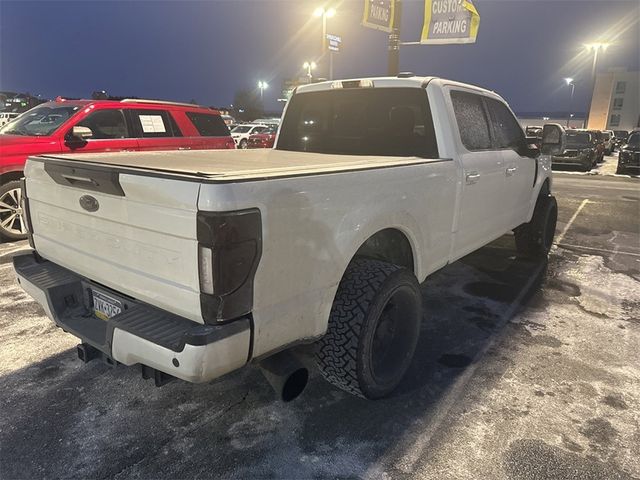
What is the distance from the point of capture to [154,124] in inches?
309

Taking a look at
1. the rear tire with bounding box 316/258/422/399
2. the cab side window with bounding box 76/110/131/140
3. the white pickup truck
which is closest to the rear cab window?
the cab side window with bounding box 76/110/131/140

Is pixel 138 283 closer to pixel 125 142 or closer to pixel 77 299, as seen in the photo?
pixel 77 299

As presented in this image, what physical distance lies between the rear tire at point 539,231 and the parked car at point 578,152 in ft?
47.3

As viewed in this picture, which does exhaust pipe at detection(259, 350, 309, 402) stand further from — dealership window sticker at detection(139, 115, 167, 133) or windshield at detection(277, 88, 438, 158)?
dealership window sticker at detection(139, 115, 167, 133)

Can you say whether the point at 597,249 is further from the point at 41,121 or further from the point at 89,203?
the point at 41,121

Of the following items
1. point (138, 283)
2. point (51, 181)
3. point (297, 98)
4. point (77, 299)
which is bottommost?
point (77, 299)

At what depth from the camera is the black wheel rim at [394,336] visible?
297 cm

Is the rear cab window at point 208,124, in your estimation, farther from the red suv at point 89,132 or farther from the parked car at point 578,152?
the parked car at point 578,152

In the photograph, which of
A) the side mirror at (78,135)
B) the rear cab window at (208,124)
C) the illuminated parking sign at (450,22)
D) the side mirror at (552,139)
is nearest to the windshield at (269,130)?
the illuminated parking sign at (450,22)

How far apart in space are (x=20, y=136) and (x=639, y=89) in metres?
90.5

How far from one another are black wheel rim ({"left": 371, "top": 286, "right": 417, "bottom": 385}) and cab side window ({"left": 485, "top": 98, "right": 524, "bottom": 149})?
2.26 m

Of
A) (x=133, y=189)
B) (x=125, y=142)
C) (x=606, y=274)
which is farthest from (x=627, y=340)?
(x=125, y=142)

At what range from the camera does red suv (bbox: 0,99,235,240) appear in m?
6.45

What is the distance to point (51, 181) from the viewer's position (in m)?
2.75
